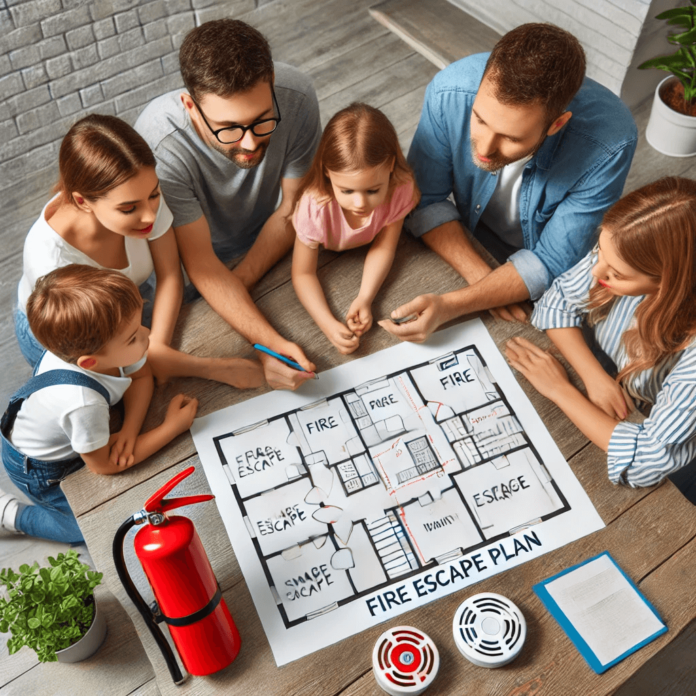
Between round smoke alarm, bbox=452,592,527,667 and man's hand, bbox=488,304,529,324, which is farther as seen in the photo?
man's hand, bbox=488,304,529,324

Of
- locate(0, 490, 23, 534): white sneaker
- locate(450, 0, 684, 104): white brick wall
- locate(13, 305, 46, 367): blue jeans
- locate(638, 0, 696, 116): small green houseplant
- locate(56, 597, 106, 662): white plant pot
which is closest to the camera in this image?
locate(13, 305, 46, 367): blue jeans

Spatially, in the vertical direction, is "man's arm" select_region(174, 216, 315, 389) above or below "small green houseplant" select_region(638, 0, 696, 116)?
above

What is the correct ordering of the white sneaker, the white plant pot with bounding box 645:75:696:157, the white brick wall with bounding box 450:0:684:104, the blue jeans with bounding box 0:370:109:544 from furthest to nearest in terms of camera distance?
the white plant pot with bounding box 645:75:696:157 → the white brick wall with bounding box 450:0:684:104 → the white sneaker → the blue jeans with bounding box 0:370:109:544

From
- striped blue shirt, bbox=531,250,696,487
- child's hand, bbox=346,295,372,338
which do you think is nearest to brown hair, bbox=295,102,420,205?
child's hand, bbox=346,295,372,338

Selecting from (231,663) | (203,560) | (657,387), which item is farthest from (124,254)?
(657,387)

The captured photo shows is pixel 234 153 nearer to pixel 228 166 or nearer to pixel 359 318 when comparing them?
pixel 228 166

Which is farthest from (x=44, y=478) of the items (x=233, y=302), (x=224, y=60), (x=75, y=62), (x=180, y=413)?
(x=75, y=62)

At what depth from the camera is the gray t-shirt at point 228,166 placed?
1.39 metres

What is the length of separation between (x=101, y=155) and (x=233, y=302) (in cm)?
34

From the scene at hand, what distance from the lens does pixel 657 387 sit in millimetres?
1271

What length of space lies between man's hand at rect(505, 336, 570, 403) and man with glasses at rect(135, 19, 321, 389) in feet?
1.20

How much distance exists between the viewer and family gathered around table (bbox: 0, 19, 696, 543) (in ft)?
3.60

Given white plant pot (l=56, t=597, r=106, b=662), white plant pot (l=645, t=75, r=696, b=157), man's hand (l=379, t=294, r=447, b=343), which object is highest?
man's hand (l=379, t=294, r=447, b=343)

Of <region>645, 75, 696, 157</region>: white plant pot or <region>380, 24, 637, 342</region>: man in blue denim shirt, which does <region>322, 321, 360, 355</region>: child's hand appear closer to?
<region>380, 24, 637, 342</region>: man in blue denim shirt
